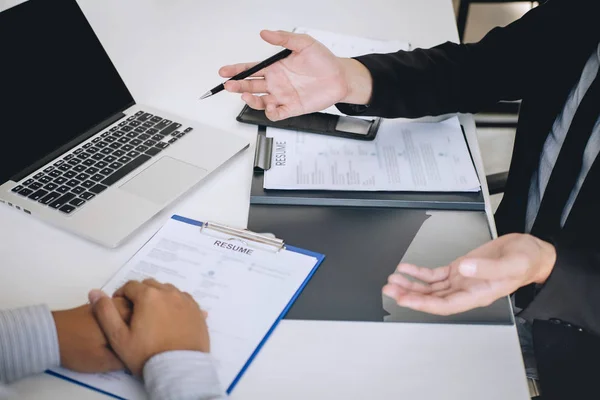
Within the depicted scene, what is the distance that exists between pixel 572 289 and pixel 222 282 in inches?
17.0

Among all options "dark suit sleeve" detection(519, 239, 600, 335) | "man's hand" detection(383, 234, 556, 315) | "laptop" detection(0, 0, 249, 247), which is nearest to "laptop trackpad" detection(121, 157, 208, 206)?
"laptop" detection(0, 0, 249, 247)

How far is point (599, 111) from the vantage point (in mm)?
899

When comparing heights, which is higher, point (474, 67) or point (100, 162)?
point (100, 162)

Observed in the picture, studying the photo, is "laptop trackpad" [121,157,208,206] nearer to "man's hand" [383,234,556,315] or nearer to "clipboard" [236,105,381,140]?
"clipboard" [236,105,381,140]

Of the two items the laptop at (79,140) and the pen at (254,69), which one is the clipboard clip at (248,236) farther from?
the pen at (254,69)

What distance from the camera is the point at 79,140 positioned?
966 millimetres

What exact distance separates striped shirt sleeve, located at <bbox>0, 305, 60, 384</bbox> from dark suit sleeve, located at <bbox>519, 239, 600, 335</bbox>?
0.57 meters

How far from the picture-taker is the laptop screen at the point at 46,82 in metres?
0.88

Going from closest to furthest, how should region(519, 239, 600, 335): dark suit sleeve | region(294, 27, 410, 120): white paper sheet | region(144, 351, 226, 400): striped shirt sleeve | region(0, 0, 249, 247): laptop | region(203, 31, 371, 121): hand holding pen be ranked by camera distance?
1. region(144, 351, 226, 400): striped shirt sleeve
2. region(519, 239, 600, 335): dark suit sleeve
3. region(0, 0, 249, 247): laptop
4. region(203, 31, 371, 121): hand holding pen
5. region(294, 27, 410, 120): white paper sheet

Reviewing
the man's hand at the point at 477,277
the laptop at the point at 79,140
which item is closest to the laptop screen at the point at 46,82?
the laptop at the point at 79,140

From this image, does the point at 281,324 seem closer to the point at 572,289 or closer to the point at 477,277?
the point at 477,277

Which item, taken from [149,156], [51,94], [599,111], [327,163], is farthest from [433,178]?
[51,94]

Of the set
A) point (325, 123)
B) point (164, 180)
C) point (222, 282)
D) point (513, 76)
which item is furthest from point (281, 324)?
point (513, 76)

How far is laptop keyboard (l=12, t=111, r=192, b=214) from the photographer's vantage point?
88 cm
